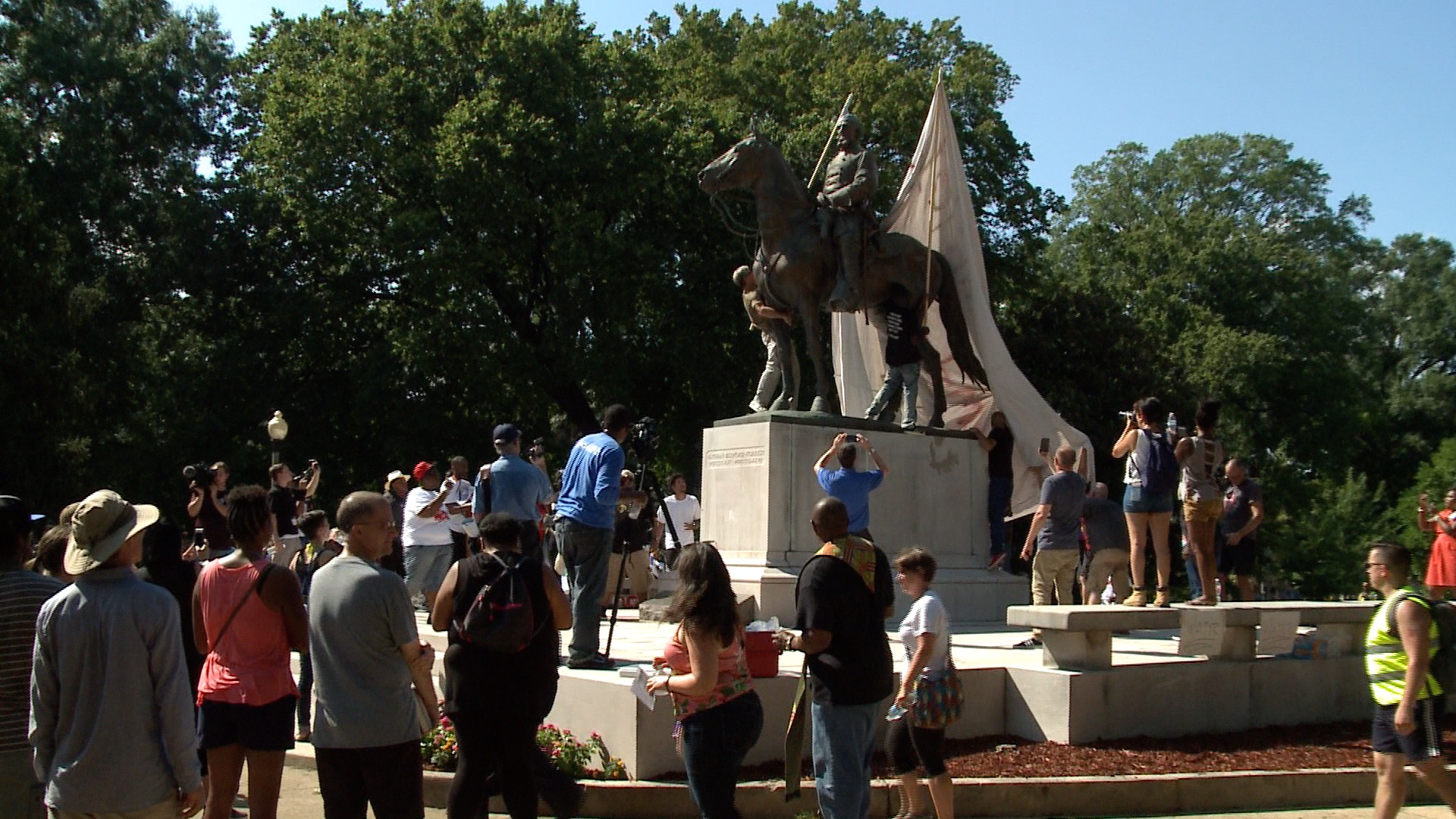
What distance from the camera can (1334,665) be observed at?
10.3 metres

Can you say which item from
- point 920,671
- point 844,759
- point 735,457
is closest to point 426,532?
point 735,457

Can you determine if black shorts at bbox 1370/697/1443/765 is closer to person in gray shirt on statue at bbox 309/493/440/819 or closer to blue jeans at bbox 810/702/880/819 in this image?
blue jeans at bbox 810/702/880/819

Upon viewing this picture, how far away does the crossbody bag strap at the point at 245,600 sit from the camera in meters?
5.62

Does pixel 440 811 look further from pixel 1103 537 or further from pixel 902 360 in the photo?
pixel 902 360

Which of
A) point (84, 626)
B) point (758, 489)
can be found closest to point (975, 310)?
point (758, 489)

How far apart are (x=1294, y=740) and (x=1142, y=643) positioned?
2.20 metres

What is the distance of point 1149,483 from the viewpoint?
9742 millimetres

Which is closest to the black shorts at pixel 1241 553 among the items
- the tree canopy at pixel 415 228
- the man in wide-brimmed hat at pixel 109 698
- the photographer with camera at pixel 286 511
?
the photographer with camera at pixel 286 511

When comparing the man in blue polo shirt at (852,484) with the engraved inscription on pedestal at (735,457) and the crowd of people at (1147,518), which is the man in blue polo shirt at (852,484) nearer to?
the crowd of people at (1147,518)

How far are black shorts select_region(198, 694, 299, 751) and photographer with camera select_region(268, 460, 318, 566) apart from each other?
0.88m

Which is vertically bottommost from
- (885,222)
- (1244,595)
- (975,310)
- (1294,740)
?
(1294,740)

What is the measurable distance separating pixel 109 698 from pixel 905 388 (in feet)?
35.5

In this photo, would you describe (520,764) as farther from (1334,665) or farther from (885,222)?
(885,222)

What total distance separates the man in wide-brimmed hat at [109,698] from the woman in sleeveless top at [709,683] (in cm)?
192
